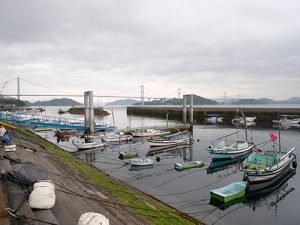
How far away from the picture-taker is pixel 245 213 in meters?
18.7

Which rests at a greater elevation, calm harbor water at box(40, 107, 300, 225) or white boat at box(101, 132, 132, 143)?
white boat at box(101, 132, 132, 143)

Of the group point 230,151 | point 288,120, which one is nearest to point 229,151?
point 230,151

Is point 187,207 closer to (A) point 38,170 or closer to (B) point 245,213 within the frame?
(B) point 245,213

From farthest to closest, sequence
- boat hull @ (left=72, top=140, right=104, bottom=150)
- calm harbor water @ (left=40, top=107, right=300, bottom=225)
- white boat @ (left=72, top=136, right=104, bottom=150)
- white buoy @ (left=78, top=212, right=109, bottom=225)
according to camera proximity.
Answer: white boat @ (left=72, top=136, right=104, bottom=150) → boat hull @ (left=72, top=140, right=104, bottom=150) → calm harbor water @ (left=40, top=107, right=300, bottom=225) → white buoy @ (left=78, top=212, right=109, bottom=225)

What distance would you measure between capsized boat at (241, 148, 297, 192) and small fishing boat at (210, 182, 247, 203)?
1487 millimetres

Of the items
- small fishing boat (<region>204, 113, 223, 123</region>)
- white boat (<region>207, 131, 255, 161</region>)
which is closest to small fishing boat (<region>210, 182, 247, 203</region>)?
white boat (<region>207, 131, 255, 161</region>)

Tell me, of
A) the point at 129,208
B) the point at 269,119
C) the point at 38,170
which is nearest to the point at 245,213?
the point at 129,208

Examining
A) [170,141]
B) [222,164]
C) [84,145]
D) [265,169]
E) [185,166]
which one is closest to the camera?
[265,169]

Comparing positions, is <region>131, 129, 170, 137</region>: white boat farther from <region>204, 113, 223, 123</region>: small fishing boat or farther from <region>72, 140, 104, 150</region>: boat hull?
<region>204, 113, 223, 123</region>: small fishing boat

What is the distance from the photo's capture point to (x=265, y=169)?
23.5 metres

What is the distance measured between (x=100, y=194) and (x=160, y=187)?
976 centimetres

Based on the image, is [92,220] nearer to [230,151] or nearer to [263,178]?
[263,178]

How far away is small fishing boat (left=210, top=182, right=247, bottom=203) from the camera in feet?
64.0

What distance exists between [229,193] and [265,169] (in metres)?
5.53
